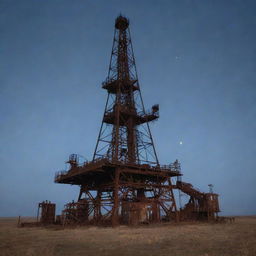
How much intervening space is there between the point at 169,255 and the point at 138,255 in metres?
1.33

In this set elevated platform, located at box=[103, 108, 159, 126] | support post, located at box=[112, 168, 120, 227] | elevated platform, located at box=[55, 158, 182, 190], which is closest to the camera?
support post, located at box=[112, 168, 120, 227]

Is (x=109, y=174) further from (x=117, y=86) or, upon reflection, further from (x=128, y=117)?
(x=117, y=86)

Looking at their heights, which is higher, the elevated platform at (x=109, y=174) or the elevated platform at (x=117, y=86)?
the elevated platform at (x=117, y=86)

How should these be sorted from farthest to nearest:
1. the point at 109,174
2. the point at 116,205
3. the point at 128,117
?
the point at 128,117 < the point at 109,174 < the point at 116,205

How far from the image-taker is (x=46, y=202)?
125 ft

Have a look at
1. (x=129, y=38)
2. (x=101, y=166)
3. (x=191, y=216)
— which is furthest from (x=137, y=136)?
(x=129, y=38)

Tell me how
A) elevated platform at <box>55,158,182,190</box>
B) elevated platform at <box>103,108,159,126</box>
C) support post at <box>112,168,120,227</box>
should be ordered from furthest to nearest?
elevated platform at <box>103,108,159,126</box>
elevated platform at <box>55,158,182,190</box>
support post at <box>112,168,120,227</box>

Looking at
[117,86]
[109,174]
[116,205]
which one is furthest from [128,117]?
[116,205]

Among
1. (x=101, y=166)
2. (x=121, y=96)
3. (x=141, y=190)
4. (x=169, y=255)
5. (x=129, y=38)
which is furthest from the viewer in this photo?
(x=129, y=38)

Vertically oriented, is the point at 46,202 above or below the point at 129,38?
below

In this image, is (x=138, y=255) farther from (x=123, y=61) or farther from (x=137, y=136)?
(x=123, y=61)

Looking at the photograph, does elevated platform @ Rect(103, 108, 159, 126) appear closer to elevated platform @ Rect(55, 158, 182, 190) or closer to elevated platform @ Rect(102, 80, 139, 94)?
elevated platform @ Rect(102, 80, 139, 94)

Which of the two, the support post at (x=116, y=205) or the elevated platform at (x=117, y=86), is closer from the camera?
the support post at (x=116, y=205)

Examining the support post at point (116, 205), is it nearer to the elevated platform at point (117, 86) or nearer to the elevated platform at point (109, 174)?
the elevated platform at point (109, 174)
